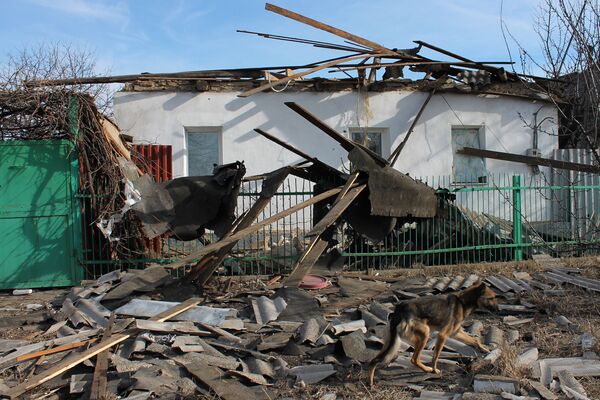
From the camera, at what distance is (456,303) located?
516 centimetres

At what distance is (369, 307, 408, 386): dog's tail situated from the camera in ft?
15.2

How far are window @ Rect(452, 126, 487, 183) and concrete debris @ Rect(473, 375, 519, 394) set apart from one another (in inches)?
380

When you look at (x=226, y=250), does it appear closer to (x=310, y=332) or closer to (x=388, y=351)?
(x=310, y=332)

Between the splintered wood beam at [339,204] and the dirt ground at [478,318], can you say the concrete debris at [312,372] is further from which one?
the splintered wood beam at [339,204]

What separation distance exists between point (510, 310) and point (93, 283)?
6.75 meters

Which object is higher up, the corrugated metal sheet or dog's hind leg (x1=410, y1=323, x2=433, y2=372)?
the corrugated metal sheet

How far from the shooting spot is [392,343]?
4629 mm

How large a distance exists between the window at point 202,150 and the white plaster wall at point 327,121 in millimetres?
256

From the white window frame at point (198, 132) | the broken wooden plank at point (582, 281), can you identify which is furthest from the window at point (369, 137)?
the broken wooden plank at point (582, 281)

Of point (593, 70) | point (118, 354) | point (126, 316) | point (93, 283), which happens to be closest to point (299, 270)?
point (126, 316)

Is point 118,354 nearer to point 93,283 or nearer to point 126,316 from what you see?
point 126,316

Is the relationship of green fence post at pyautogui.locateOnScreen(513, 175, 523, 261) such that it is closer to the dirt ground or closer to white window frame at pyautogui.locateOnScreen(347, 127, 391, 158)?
the dirt ground

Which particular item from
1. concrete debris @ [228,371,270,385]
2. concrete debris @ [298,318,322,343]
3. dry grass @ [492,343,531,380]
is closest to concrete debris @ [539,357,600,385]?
dry grass @ [492,343,531,380]

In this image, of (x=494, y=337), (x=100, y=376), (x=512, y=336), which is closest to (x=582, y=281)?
(x=512, y=336)
